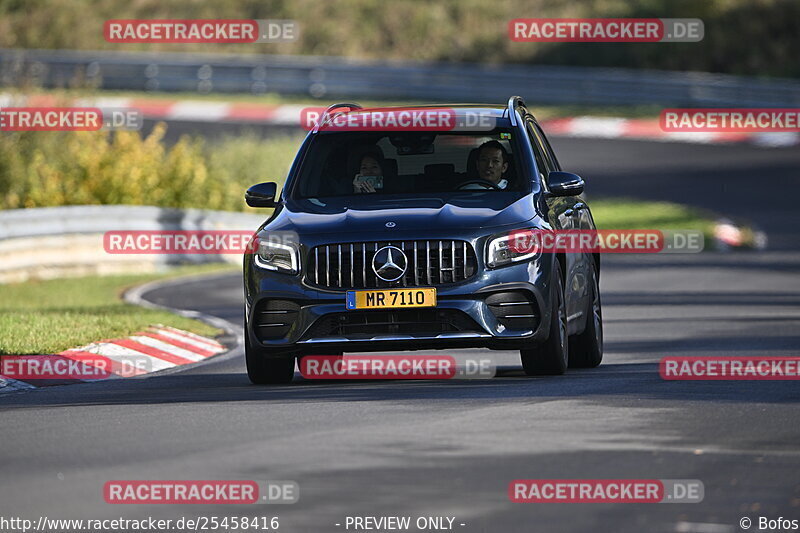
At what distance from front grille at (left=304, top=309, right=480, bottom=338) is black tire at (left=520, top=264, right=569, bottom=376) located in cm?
62

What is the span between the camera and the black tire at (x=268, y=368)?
12.0 meters

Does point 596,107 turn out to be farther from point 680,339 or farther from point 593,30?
point 680,339

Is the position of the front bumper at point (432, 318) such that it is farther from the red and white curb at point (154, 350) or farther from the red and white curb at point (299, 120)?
the red and white curb at point (299, 120)

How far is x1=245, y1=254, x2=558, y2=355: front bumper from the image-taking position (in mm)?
11453

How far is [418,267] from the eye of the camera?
11.5 metres

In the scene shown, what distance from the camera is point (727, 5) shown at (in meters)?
49.1

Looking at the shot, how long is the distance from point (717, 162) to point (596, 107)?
23.3ft

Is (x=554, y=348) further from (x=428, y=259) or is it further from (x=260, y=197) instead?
(x=260, y=197)

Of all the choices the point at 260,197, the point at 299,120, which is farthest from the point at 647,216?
the point at 260,197

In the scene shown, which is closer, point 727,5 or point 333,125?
point 333,125

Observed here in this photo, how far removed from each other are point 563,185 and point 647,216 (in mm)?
19106

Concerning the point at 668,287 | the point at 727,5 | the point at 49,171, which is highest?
the point at 727,5

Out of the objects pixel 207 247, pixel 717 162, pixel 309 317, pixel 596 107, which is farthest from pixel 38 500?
pixel 596 107

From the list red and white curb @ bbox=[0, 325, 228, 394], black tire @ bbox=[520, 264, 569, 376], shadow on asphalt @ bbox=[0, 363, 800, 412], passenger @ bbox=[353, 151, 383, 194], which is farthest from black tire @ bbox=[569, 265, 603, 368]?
red and white curb @ bbox=[0, 325, 228, 394]
